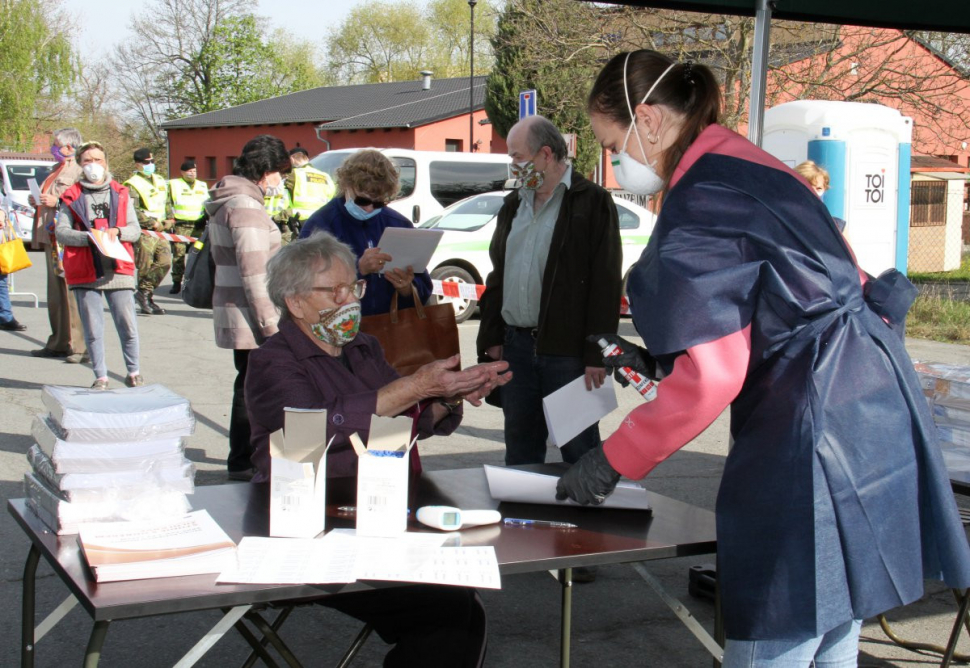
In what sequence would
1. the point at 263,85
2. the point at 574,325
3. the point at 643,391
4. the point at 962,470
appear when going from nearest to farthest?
the point at 643,391 < the point at 962,470 < the point at 574,325 < the point at 263,85

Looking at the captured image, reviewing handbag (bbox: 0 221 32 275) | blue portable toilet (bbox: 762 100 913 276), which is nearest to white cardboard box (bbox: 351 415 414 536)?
handbag (bbox: 0 221 32 275)

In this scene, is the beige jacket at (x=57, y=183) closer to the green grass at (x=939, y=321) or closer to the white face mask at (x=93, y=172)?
the white face mask at (x=93, y=172)

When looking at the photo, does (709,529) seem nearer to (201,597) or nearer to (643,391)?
(643,391)

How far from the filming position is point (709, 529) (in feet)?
8.55

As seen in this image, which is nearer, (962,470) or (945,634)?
(962,470)

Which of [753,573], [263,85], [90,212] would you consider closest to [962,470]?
[753,573]

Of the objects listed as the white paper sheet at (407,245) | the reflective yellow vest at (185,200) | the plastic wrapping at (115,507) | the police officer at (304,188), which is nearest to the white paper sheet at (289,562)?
the plastic wrapping at (115,507)

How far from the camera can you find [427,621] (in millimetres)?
2594

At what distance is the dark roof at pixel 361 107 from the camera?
117ft

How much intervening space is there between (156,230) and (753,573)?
11.9 meters

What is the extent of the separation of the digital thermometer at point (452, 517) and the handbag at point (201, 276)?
3.30m

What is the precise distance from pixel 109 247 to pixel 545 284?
425 cm

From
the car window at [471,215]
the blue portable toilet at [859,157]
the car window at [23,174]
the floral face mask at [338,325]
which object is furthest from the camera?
the car window at [23,174]

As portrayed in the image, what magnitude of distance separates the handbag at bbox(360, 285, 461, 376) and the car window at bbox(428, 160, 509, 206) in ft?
33.9
